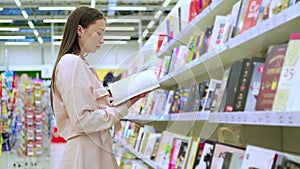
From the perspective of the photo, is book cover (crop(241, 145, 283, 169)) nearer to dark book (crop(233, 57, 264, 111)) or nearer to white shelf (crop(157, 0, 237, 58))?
dark book (crop(233, 57, 264, 111))

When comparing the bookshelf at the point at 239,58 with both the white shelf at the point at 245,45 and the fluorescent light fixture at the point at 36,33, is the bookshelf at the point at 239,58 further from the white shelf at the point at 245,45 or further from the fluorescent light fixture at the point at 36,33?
the fluorescent light fixture at the point at 36,33

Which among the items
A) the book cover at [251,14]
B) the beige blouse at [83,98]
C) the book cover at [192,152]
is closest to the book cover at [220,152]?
the book cover at [192,152]

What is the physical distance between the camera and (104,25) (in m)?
1.39

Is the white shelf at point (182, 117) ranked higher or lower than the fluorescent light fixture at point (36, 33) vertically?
lower

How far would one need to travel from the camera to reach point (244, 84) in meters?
1.71

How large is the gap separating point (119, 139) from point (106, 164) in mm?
323

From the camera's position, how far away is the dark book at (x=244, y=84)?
1.70m

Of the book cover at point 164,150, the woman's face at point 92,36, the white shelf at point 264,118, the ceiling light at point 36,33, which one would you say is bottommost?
the book cover at point 164,150

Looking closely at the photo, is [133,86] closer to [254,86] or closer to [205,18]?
[254,86]

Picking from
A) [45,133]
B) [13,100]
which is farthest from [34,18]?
[45,133]

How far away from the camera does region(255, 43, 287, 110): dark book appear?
1446 mm

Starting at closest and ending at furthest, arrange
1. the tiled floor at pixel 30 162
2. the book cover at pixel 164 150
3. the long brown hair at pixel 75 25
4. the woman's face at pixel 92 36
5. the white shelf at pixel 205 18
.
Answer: the woman's face at pixel 92 36
the long brown hair at pixel 75 25
the white shelf at pixel 205 18
the book cover at pixel 164 150
the tiled floor at pixel 30 162

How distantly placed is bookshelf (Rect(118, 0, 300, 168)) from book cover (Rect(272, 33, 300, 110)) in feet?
0.16

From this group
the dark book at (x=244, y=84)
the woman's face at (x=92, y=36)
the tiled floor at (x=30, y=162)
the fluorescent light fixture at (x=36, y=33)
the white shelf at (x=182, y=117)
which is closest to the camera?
the woman's face at (x=92, y=36)
